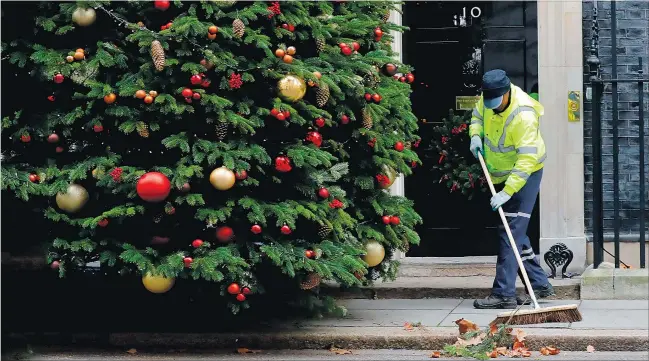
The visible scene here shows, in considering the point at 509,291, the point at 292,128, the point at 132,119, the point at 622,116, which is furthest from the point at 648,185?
the point at 132,119

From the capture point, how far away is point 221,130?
750cm

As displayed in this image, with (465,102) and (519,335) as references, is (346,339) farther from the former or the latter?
(465,102)

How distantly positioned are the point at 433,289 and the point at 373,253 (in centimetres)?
130

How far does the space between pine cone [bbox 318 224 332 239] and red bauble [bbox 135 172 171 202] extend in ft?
3.58

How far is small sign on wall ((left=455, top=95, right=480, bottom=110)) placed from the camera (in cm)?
1023

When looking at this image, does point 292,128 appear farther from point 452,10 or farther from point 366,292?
point 452,10

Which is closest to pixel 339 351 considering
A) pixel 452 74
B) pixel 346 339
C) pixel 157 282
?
pixel 346 339

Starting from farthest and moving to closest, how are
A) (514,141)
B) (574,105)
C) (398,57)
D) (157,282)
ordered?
1. (398,57)
2. (574,105)
3. (514,141)
4. (157,282)

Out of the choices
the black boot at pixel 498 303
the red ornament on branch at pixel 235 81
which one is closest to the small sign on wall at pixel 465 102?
the black boot at pixel 498 303

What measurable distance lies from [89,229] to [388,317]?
92.4 inches

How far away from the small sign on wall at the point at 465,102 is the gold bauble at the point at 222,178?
3454 mm

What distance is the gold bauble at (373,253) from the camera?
8.23m

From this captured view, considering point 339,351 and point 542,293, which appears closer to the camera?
point 339,351

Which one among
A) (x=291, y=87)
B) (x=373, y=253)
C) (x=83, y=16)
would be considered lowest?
(x=373, y=253)
